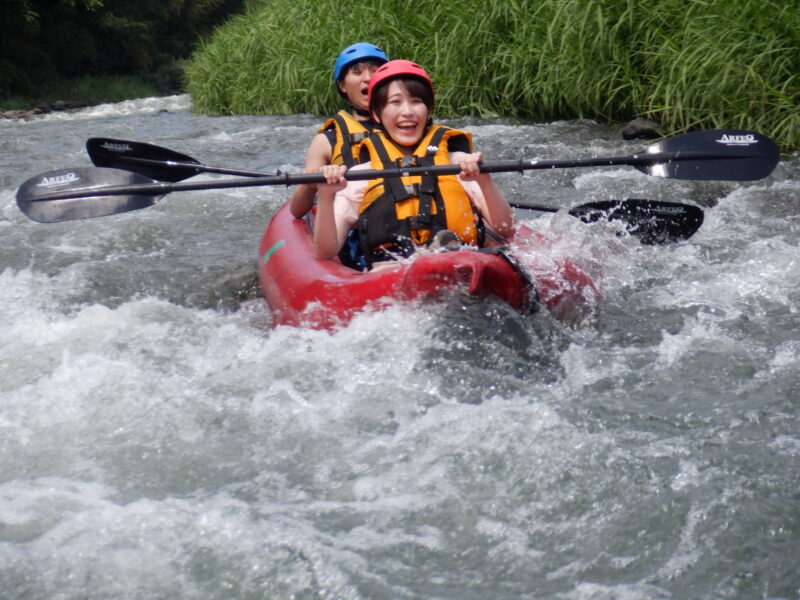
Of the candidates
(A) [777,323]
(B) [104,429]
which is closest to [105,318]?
(B) [104,429]

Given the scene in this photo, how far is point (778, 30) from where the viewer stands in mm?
5578

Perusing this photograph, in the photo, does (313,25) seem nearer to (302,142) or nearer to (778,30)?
(302,142)

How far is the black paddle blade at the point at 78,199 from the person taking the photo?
11.8ft

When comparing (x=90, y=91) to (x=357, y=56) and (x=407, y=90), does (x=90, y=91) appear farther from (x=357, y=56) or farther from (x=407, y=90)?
(x=407, y=90)

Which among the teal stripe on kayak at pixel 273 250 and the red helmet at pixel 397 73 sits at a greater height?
the red helmet at pixel 397 73

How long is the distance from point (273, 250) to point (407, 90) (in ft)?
2.90

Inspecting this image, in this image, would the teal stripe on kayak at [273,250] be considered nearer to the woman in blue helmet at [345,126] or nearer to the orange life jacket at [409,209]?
the woman in blue helmet at [345,126]

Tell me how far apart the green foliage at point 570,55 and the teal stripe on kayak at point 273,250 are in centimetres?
313

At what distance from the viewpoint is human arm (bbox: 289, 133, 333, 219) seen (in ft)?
12.1

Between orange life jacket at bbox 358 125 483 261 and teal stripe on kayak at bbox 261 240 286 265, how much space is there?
0.51 m

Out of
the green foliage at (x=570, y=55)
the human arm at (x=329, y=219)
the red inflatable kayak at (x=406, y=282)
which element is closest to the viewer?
the red inflatable kayak at (x=406, y=282)

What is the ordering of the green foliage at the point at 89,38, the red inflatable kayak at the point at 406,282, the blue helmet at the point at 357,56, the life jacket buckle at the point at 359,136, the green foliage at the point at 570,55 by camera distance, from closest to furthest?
the red inflatable kayak at the point at 406,282, the life jacket buckle at the point at 359,136, the blue helmet at the point at 357,56, the green foliage at the point at 570,55, the green foliage at the point at 89,38

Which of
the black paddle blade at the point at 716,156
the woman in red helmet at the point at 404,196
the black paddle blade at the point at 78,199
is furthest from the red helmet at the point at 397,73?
the black paddle blade at the point at 78,199

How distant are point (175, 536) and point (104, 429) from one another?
1.96 ft
